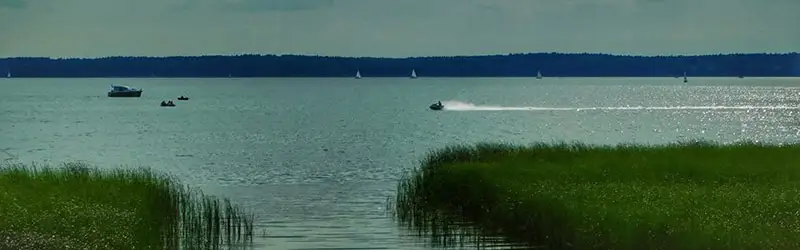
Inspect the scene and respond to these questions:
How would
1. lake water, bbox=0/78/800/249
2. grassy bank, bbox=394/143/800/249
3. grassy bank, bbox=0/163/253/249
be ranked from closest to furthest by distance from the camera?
grassy bank, bbox=394/143/800/249, grassy bank, bbox=0/163/253/249, lake water, bbox=0/78/800/249

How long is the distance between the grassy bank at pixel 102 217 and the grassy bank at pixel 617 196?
6054 millimetres

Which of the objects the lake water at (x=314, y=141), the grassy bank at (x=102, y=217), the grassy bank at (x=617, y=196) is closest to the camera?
the grassy bank at (x=617, y=196)

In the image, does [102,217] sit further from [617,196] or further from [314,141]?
[314,141]

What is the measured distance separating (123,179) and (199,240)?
429 centimetres

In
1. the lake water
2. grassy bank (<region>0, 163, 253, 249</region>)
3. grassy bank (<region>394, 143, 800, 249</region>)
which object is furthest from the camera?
the lake water

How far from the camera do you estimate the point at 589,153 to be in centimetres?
4322

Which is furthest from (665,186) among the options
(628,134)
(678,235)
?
(628,134)

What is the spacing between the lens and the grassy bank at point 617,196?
2544 centimetres

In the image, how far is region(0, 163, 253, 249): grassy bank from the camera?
2575 centimetres

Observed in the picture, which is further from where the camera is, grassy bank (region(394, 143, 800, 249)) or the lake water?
the lake water

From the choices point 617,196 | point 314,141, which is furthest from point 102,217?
point 314,141

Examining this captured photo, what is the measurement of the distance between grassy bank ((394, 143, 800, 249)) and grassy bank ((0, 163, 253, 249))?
605 centimetres

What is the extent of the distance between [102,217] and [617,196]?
38.0ft

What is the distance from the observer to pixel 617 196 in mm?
30312
